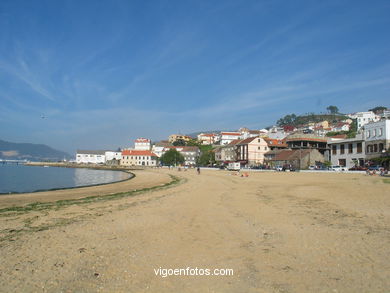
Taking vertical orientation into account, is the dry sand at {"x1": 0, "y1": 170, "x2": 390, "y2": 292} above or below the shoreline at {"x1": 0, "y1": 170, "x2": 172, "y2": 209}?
above

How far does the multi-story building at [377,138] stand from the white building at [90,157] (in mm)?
150714

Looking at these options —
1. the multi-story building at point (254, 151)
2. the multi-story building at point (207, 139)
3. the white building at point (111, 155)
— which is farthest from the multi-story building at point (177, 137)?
the multi-story building at point (254, 151)

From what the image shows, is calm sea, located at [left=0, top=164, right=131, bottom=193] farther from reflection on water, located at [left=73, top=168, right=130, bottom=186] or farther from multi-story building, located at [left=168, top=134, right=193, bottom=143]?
multi-story building, located at [left=168, top=134, right=193, bottom=143]

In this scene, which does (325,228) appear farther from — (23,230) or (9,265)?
(23,230)

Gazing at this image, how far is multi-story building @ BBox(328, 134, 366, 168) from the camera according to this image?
50469mm

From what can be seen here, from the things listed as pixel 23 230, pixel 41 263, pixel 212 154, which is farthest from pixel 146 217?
pixel 212 154

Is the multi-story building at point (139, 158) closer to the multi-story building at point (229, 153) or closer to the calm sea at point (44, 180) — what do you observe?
the multi-story building at point (229, 153)

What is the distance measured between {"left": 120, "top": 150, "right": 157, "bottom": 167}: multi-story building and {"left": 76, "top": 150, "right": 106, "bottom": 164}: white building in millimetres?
41418

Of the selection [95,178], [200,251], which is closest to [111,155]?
[95,178]

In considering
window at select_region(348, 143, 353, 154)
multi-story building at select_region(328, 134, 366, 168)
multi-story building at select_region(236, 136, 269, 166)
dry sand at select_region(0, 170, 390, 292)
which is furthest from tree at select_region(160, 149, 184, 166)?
dry sand at select_region(0, 170, 390, 292)

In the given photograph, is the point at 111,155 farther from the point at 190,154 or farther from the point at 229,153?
the point at 229,153

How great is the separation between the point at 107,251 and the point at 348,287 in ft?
16.9

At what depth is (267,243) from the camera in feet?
23.9

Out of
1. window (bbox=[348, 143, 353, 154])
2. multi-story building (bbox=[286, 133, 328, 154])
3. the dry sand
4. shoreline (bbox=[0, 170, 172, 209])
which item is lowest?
shoreline (bbox=[0, 170, 172, 209])
